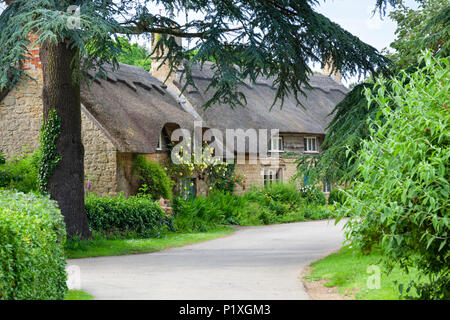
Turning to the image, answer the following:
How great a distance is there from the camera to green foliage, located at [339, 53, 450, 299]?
18.4ft

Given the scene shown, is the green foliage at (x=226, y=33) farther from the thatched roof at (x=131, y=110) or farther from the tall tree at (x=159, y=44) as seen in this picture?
the thatched roof at (x=131, y=110)

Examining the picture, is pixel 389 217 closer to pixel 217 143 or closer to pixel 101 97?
pixel 101 97

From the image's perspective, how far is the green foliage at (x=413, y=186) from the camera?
5.61m

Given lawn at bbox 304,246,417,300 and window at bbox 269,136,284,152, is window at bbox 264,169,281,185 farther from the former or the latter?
lawn at bbox 304,246,417,300

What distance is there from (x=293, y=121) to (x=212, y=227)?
11431 mm

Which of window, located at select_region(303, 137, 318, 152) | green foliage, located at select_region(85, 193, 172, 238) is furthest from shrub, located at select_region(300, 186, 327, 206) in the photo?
green foliage, located at select_region(85, 193, 172, 238)

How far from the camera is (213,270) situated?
1139 cm

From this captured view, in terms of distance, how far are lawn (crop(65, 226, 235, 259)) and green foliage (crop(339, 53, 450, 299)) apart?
30.3 ft

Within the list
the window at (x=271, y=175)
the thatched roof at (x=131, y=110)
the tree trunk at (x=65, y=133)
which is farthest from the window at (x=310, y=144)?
the tree trunk at (x=65, y=133)

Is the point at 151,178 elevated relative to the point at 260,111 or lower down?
lower down

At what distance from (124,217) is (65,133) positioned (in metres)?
3.84

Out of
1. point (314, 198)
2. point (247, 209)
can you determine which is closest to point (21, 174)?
point (247, 209)

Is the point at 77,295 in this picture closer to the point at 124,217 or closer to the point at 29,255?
the point at 29,255
